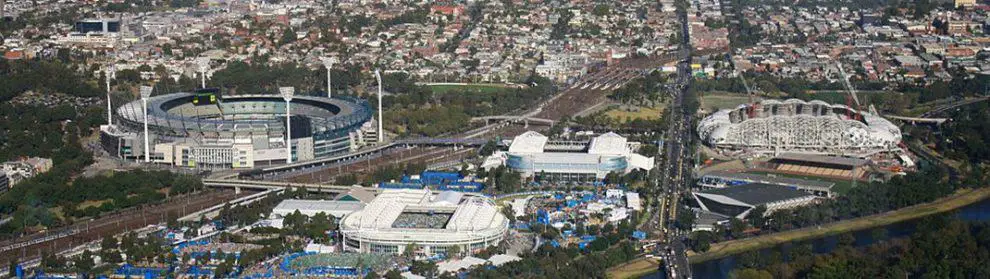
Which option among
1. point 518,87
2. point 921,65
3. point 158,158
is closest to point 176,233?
point 158,158

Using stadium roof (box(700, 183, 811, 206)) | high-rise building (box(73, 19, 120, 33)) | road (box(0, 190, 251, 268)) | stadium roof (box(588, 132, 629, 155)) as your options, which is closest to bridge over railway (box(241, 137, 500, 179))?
road (box(0, 190, 251, 268))

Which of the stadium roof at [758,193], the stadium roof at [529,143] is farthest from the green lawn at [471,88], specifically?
the stadium roof at [758,193]

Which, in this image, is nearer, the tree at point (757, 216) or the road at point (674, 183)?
the road at point (674, 183)

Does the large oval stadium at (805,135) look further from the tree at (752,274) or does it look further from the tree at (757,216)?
the tree at (752,274)

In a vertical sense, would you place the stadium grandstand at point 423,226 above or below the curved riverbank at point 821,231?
above

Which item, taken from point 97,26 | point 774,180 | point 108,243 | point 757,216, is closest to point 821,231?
point 757,216

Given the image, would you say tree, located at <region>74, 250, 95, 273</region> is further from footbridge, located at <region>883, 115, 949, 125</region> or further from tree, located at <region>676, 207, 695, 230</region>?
footbridge, located at <region>883, 115, 949, 125</region>

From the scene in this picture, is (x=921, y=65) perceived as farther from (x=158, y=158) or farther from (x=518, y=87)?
(x=158, y=158)
